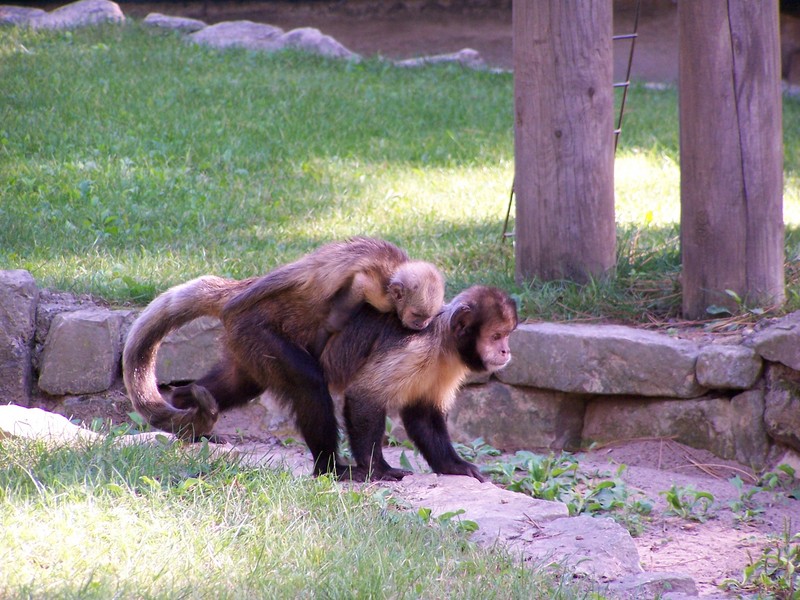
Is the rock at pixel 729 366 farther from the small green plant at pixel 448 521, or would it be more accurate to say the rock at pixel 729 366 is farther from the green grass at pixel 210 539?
the green grass at pixel 210 539

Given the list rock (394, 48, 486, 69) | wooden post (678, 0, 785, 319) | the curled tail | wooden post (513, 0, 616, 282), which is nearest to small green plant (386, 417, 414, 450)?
wooden post (513, 0, 616, 282)

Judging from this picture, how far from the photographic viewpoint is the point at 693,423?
5898mm

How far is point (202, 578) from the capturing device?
3.11 metres

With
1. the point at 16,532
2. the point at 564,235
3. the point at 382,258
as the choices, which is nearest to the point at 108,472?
the point at 16,532

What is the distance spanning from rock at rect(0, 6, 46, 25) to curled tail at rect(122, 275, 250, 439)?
9349 mm

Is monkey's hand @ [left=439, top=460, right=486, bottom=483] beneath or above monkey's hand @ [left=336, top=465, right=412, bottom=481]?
beneath

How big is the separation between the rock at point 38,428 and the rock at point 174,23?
9.99 metres

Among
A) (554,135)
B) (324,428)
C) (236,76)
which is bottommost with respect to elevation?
(324,428)

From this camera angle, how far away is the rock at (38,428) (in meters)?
4.38

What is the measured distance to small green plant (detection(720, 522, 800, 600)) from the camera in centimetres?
397

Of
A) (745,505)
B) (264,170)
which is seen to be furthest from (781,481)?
(264,170)

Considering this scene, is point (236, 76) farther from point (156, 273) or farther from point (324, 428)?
point (324, 428)

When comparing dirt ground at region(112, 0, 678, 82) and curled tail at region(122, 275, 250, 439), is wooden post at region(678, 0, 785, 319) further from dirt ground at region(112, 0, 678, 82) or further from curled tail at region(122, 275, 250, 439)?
dirt ground at region(112, 0, 678, 82)

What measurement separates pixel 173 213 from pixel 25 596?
17.8ft
